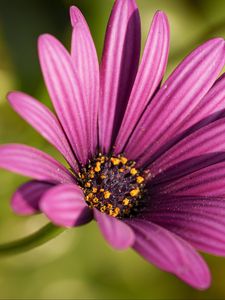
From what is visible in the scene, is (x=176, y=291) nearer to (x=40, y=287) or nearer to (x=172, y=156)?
(x=40, y=287)

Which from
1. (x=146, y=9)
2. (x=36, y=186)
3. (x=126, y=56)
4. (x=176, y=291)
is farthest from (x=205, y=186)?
(x=146, y=9)

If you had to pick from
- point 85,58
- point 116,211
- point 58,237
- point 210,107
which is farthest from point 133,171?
point 58,237

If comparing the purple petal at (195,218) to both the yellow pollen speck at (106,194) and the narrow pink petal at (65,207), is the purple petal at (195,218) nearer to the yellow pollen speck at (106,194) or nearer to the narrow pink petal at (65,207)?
the yellow pollen speck at (106,194)

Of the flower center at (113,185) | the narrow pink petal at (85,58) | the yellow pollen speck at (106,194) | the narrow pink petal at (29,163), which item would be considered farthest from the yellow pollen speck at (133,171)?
the narrow pink petal at (29,163)

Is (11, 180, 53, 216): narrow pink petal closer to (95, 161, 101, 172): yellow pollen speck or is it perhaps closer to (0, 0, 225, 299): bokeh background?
(95, 161, 101, 172): yellow pollen speck

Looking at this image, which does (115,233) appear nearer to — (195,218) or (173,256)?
(173,256)
